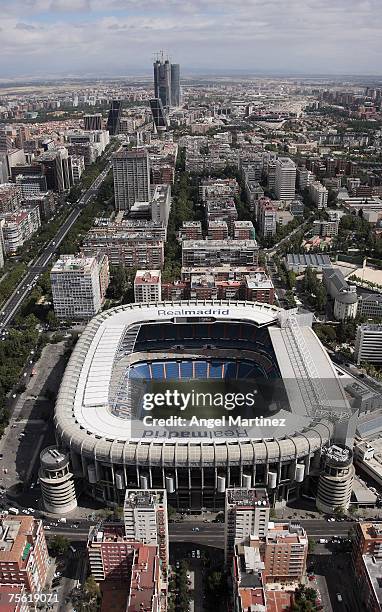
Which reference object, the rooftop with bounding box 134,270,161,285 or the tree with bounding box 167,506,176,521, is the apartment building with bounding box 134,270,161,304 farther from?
the tree with bounding box 167,506,176,521

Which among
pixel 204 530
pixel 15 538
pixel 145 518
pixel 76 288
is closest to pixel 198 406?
pixel 204 530

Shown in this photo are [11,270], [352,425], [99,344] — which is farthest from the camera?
[11,270]

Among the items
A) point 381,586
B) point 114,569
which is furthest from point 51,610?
point 381,586

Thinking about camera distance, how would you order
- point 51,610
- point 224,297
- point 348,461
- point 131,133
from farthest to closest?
point 131,133 → point 224,297 → point 348,461 → point 51,610

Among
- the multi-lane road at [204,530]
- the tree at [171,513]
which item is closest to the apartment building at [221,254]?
the tree at [171,513]

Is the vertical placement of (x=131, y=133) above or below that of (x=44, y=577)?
above

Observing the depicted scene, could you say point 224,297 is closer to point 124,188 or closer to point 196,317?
point 196,317

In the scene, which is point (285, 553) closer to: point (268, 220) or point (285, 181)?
point (268, 220)
